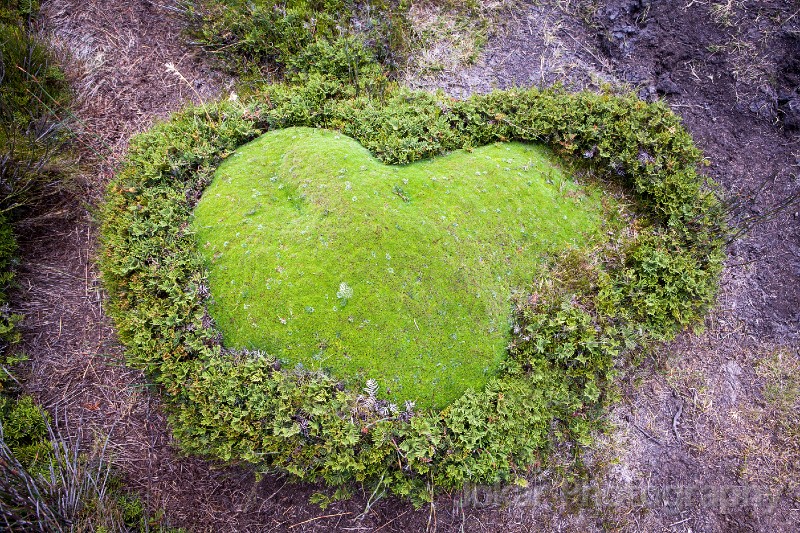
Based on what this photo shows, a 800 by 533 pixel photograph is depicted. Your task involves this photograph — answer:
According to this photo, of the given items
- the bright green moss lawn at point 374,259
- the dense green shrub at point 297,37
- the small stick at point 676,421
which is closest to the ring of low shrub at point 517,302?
the bright green moss lawn at point 374,259

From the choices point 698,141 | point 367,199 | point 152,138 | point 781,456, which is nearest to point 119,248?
point 152,138

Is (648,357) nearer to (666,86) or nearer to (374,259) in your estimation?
(374,259)

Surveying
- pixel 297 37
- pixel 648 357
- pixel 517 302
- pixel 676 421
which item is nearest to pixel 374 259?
pixel 517 302

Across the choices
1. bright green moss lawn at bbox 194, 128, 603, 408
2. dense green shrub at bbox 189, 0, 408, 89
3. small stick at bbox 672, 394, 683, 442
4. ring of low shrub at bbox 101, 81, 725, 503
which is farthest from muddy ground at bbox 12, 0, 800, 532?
bright green moss lawn at bbox 194, 128, 603, 408

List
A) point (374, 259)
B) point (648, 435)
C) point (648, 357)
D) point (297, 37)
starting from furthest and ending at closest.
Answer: point (297, 37), point (648, 357), point (648, 435), point (374, 259)

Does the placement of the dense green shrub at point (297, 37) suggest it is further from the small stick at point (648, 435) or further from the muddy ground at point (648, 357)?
the small stick at point (648, 435)

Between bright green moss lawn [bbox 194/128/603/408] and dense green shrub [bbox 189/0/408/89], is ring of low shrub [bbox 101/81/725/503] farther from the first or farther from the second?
dense green shrub [bbox 189/0/408/89]
